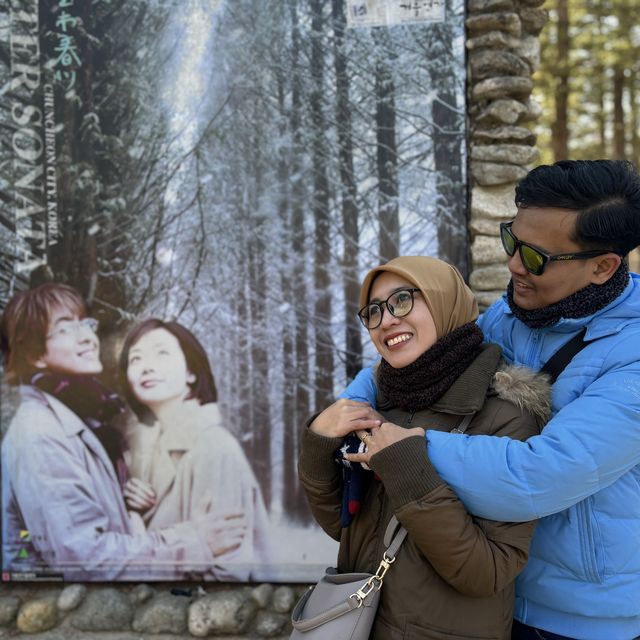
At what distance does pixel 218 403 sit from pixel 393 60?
→ 7.26 ft

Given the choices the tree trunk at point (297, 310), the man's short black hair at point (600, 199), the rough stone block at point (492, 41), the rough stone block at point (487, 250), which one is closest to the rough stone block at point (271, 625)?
the tree trunk at point (297, 310)

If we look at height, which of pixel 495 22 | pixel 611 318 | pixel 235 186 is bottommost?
pixel 611 318

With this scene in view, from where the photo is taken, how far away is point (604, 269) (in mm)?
1687

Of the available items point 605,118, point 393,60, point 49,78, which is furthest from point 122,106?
point 605,118

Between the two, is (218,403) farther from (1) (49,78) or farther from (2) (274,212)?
(1) (49,78)

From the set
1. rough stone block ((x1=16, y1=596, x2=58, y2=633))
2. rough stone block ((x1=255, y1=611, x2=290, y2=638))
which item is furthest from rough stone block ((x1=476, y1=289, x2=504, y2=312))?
rough stone block ((x1=16, y1=596, x2=58, y2=633))

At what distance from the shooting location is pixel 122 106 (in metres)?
3.87

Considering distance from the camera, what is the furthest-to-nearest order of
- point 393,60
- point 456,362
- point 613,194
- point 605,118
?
point 605,118 < point 393,60 < point 456,362 < point 613,194

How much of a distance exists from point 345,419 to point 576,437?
0.57m

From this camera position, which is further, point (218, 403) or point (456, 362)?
point (218, 403)

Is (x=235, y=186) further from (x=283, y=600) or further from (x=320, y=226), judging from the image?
(x=283, y=600)

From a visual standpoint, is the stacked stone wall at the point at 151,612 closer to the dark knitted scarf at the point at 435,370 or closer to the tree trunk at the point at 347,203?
the tree trunk at the point at 347,203

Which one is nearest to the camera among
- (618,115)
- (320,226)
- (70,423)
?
(320,226)

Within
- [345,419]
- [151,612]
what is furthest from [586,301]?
[151,612]
